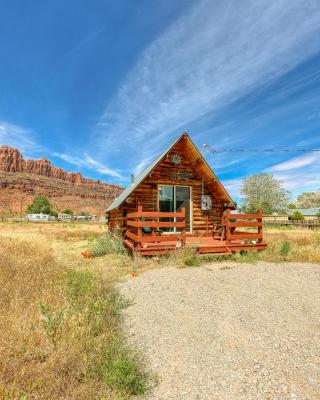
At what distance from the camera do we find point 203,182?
44.8 feet

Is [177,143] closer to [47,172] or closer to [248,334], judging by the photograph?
[248,334]

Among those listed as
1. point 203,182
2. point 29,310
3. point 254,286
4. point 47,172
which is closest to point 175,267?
point 254,286

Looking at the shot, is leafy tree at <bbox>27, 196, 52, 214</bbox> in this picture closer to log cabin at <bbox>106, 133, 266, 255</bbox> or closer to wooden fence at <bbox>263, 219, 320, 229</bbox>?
wooden fence at <bbox>263, 219, 320, 229</bbox>

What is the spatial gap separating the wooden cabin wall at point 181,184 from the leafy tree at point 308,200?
99.3 meters

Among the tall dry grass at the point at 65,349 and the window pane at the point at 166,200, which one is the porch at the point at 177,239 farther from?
the tall dry grass at the point at 65,349

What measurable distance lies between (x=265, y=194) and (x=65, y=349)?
6398 cm

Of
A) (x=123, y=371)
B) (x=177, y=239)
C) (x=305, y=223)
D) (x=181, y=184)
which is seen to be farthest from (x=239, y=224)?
(x=305, y=223)

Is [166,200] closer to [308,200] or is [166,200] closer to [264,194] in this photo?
[264,194]

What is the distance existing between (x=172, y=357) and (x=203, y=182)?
35.6 ft

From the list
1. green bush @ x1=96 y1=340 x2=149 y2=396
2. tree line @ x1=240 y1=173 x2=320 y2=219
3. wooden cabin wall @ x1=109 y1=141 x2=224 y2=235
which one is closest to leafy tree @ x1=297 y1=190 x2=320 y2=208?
tree line @ x1=240 y1=173 x2=320 y2=219

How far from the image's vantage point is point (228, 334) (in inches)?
161

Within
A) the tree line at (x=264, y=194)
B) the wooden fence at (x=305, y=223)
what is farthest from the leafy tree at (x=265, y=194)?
the wooden fence at (x=305, y=223)

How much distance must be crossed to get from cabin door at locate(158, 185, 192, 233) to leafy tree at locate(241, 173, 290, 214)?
5018 centimetres

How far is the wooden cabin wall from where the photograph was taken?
12742mm
